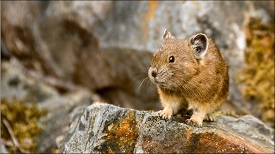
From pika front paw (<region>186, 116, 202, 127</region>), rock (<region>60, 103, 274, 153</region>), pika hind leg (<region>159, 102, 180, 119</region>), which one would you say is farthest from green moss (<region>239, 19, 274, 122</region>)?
pika front paw (<region>186, 116, 202, 127</region>)

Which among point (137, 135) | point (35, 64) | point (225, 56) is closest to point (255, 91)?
point (225, 56)

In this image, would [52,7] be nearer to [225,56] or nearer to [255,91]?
[225,56]

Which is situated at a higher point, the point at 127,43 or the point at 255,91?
the point at 127,43

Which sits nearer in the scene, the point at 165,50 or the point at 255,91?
the point at 165,50

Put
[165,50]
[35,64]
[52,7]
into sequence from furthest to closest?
[35,64], [52,7], [165,50]

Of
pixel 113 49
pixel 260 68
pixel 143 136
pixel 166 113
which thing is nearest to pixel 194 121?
pixel 166 113

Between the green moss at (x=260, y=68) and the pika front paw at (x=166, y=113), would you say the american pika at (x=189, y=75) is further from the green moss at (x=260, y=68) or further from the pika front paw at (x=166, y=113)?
the green moss at (x=260, y=68)

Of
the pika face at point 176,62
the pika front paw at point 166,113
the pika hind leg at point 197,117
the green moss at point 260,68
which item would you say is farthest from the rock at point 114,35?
the pika front paw at point 166,113
